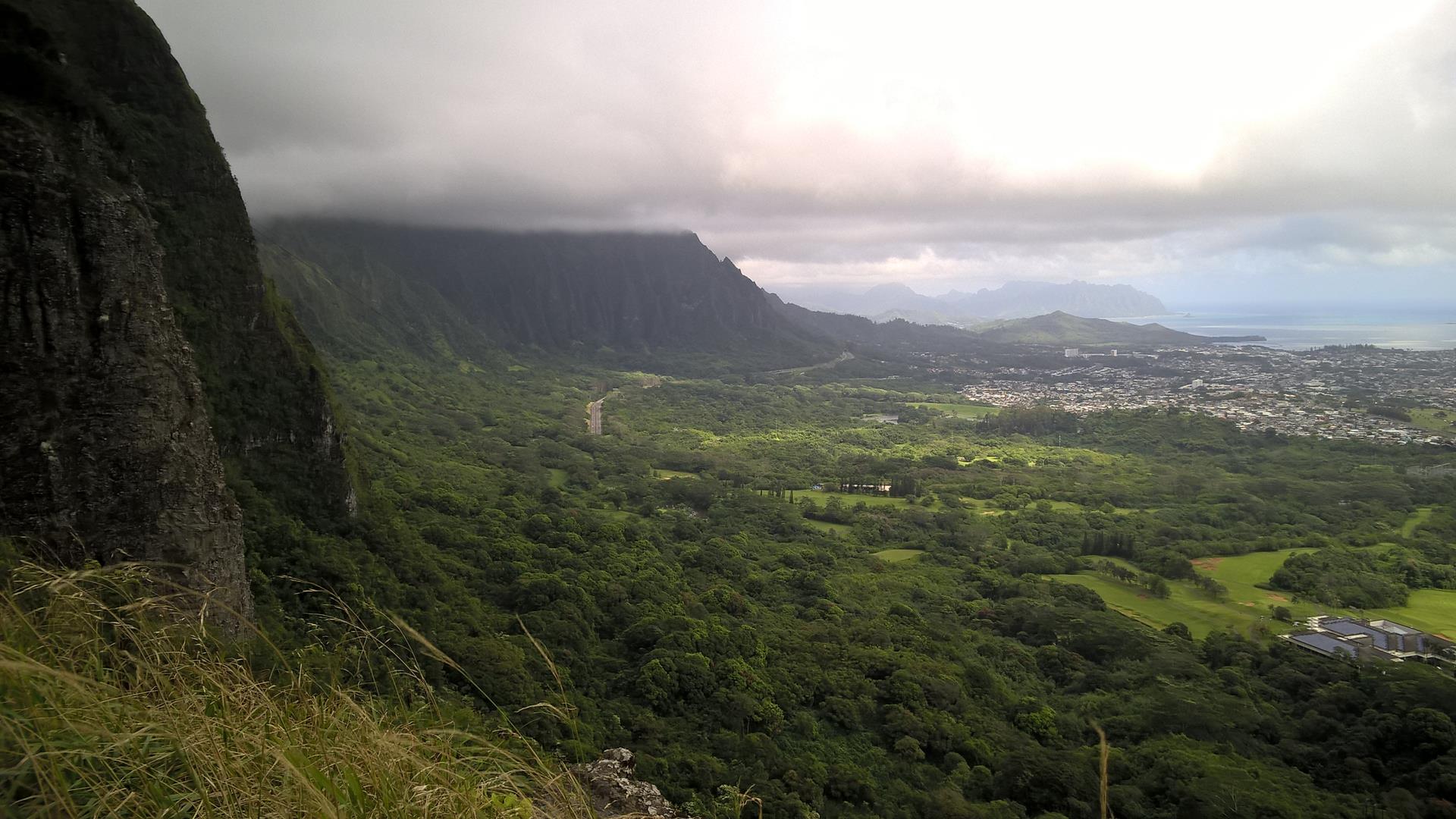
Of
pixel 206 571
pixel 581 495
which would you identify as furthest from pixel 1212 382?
pixel 206 571

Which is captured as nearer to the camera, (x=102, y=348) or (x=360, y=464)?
(x=102, y=348)

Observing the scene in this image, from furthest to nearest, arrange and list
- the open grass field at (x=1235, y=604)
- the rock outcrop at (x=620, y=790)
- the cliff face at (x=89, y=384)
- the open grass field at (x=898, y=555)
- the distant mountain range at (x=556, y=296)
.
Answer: the distant mountain range at (x=556, y=296) → the open grass field at (x=898, y=555) → the open grass field at (x=1235, y=604) → the cliff face at (x=89, y=384) → the rock outcrop at (x=620, y=790)

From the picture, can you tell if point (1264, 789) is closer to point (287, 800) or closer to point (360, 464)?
point (287, 800)

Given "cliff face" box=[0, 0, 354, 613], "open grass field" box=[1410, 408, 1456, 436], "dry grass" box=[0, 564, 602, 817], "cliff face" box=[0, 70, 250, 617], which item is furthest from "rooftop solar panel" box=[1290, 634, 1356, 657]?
"open grass field" box=[1410, 408, 1456, 436]

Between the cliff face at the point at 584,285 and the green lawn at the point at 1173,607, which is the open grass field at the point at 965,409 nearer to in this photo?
the cliff face at the point at 584,285

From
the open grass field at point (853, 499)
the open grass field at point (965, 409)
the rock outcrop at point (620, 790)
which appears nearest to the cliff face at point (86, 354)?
the rock outcrop at point (620, 790)

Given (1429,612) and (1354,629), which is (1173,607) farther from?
(1429,612)

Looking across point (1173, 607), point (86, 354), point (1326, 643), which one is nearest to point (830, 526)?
point (1173, 607)
